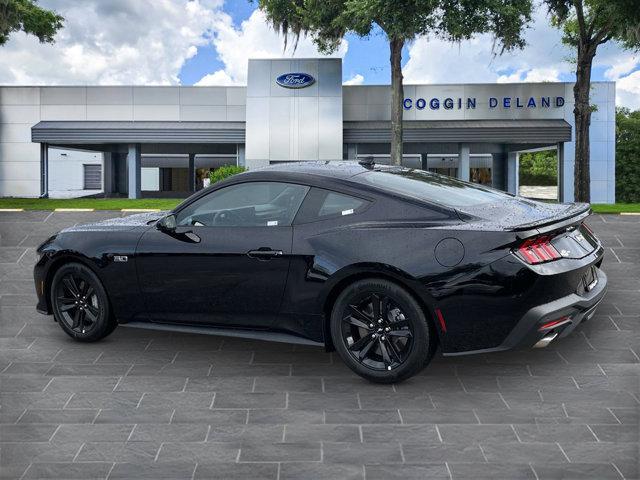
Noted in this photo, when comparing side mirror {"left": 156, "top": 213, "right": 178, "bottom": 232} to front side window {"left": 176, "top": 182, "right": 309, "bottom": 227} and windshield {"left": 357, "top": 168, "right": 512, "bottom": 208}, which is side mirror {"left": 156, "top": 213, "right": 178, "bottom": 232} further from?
windshield {"left": 357, "top": 168, "right": 512, "bottom": 208}

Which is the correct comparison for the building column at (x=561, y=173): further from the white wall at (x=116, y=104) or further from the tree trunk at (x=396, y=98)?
the white wall at (x=116, y=104)

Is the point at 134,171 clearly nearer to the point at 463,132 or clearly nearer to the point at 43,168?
the point at 43,168

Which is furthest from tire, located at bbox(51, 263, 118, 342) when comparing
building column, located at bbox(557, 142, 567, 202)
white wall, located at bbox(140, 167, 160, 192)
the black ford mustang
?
white wall, located at bbox(140, 167, 160, 192)

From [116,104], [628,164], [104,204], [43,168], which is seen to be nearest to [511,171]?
[628,164]

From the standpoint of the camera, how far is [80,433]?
4305 millimetres

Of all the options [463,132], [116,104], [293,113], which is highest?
[116,104]

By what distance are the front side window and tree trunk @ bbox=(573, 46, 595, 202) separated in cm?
2068

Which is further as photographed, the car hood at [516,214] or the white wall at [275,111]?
the white wall at [275,111]

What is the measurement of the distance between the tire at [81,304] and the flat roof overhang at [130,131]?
29.5 meters

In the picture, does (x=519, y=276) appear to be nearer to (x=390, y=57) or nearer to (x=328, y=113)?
(x=390, y=57)

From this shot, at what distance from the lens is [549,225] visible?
5.08m

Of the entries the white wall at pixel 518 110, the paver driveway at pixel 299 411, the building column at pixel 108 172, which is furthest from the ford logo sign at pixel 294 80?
the paver driveway at pixel 299 411

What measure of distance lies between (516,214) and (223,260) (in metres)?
2.17

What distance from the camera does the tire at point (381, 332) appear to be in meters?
4.98
